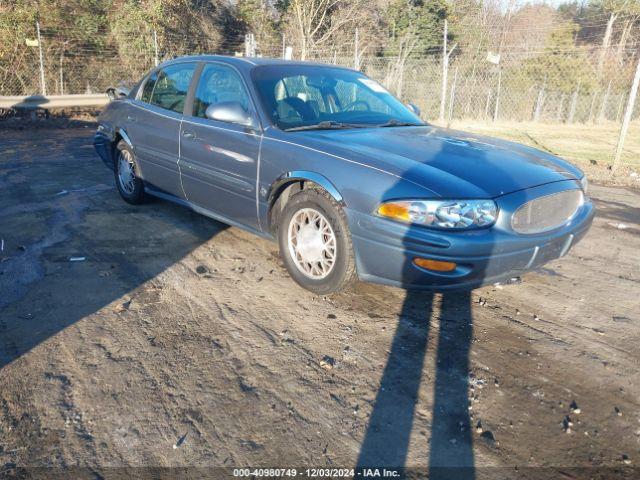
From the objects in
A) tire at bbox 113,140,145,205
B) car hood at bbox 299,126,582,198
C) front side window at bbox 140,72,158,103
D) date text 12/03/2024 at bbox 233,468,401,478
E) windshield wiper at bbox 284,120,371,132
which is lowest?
date text 12/03/2024 at bbox 233,468,401,478

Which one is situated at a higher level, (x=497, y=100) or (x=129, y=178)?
(x=497, y=100)

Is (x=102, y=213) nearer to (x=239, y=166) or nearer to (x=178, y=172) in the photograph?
(x=178, y=172)

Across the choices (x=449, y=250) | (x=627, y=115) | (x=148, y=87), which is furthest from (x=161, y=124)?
(x=627, y=115)

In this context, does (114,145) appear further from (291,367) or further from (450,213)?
(450,213)

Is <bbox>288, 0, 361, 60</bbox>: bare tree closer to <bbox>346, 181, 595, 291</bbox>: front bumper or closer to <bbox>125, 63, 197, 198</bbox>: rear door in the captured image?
<bbox>125, 63, 197, 198</bbox>: rear door

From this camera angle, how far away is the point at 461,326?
339 cm

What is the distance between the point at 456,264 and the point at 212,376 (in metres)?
1.52

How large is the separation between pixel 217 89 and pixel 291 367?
107 inches

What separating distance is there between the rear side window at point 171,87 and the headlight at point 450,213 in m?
2.72

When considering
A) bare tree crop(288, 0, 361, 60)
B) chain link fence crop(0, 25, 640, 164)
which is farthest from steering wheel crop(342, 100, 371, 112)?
bare tree crop(288, 0, 361, 60)

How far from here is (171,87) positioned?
514 cm

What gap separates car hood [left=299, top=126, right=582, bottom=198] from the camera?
10.4 ft

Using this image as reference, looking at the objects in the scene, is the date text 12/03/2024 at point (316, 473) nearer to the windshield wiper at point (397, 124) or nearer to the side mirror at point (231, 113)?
the side mirror at point (231, 113)

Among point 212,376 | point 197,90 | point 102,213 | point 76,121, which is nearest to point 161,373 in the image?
point 212,376
